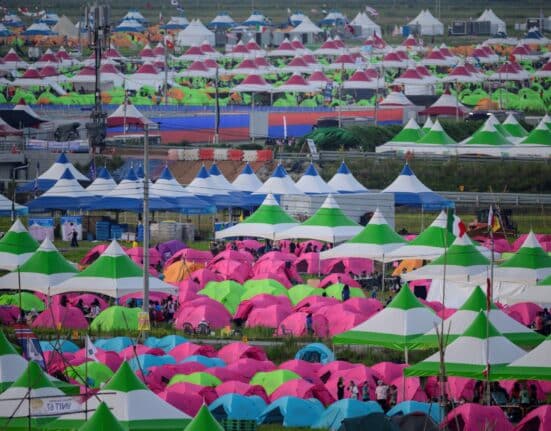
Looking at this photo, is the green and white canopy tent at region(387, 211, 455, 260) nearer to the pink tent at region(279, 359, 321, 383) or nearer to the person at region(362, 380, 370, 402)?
the pink tent at region(279, 359, 321, 383)

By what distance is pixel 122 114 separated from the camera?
206ft

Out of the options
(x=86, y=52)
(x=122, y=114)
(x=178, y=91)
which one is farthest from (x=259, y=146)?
(x=86, y=52)

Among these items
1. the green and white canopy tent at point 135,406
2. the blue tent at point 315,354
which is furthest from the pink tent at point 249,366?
the green and white canopy tent at point 135,406

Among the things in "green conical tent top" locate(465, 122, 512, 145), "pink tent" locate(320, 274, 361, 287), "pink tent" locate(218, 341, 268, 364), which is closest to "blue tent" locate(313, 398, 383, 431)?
"pink tent" locate(218, 341, 268, 364)

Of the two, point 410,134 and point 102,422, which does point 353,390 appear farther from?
point 410,134

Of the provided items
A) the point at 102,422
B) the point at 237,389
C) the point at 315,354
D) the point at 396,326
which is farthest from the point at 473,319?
the point at 102,422

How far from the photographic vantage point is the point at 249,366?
29.0 meters

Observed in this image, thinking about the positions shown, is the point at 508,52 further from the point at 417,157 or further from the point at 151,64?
the point at 417,157

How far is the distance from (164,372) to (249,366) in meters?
1.55

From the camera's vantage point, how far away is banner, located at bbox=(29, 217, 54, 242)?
46.4m

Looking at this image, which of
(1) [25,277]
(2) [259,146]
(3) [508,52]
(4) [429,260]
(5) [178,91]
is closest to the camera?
(1) [25,277]

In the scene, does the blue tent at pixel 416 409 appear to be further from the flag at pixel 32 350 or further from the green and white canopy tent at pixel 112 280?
the green and white canopy tent at pixel 112 280

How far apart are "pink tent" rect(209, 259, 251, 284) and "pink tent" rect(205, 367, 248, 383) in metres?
10.4

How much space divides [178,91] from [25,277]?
42998mm
